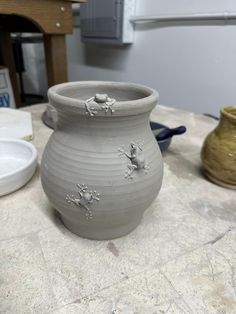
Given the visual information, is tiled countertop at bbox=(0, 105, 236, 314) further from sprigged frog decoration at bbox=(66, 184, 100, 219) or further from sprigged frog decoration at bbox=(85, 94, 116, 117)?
sprigged frog decoration at bbox=(85, 94, 116, 117)

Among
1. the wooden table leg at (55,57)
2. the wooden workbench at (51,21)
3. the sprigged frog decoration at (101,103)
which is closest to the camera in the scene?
the sprigged frog decoration at (101,103)

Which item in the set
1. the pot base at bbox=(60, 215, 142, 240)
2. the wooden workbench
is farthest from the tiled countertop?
the wooden workbench

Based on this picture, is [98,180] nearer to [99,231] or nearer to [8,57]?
[99,231]

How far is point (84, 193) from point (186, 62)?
1.27 meters

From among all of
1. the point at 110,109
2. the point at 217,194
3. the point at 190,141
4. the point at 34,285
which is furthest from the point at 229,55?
the point at 34,285

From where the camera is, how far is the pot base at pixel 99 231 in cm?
46

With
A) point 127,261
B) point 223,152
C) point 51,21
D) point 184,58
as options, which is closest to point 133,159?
point 127,261

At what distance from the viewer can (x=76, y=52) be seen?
7.34ft

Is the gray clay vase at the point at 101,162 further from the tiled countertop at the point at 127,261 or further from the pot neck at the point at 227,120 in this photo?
the pot neck at the point at 227,120

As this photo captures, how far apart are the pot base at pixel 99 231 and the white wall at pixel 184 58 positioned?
1.05m

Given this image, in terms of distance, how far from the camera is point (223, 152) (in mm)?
634

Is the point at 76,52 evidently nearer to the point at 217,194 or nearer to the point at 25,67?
the point at 25,67

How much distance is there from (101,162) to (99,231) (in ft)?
0.44

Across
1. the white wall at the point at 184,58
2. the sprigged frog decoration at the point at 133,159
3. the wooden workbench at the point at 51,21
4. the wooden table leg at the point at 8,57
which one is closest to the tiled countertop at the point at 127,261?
the sprigged frog decoration at the point at 133,159
